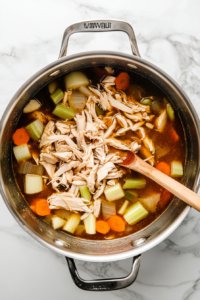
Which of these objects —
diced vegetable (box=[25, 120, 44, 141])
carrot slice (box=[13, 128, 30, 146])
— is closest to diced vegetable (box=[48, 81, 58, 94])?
diced vegetable (box=[25, 120, 44, 141])

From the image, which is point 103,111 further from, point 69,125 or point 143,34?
point 143,34

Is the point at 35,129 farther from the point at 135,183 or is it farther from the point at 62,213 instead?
the point at 135,183

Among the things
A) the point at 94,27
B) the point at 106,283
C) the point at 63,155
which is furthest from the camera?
Answer: the point at 63,155

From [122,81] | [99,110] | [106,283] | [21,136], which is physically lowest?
[106,283]

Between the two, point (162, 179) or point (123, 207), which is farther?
point (123, 207)

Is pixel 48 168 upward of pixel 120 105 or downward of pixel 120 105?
downward

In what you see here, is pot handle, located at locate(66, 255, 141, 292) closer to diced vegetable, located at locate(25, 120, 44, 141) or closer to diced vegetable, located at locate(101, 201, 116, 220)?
diced vegetable, located at locate(101, 201, 116, 220)

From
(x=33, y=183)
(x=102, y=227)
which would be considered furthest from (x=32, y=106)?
(x=102, y=227)
